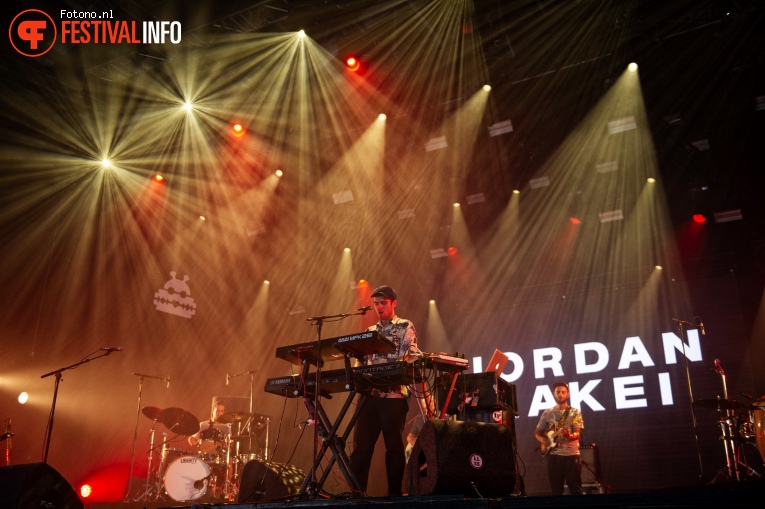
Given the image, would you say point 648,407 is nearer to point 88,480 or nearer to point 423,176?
point 423,176

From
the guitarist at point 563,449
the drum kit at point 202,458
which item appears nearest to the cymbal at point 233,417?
the drum kit at point 202,458

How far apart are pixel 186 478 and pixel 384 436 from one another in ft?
17.8

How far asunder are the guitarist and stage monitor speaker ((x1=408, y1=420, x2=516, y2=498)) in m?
4.34

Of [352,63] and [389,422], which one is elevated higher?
[352,63]

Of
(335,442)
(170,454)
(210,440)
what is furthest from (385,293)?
(170,454)

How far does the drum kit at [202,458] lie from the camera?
374 inches

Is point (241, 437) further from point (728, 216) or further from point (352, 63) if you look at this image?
point (728, 216)

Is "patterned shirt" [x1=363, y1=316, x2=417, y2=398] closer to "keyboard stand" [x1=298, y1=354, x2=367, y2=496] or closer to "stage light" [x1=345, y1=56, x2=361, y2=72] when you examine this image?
"keyboard stand" [x1=298, y1=354, x2=367, y2=496]

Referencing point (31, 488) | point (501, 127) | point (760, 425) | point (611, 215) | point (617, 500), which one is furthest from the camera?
point (611, 215)

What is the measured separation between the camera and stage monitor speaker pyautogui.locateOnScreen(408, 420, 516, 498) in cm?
414

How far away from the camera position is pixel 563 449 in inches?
333

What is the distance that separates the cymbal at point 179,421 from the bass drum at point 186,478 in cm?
48

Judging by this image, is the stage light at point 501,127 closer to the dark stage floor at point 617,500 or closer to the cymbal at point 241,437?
the cymbal at point 241,437

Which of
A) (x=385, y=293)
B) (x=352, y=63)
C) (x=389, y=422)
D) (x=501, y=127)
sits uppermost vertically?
(x=352, y=63)
